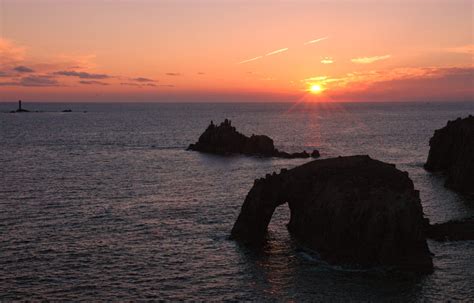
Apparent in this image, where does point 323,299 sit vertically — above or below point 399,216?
below

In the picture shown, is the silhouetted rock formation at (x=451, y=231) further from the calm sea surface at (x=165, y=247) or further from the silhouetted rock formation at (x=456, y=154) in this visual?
the silhouetted rock formation at (x=456, y=154)

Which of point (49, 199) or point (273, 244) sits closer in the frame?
point (273, 244)

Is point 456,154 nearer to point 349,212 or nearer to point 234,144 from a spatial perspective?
point 349,212

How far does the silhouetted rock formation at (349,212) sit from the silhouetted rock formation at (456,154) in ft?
101

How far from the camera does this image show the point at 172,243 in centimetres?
5122

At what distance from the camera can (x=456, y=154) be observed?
9188 cm

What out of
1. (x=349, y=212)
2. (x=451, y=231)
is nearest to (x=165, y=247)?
(x=349, y=212)

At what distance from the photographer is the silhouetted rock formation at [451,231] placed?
51516 mm

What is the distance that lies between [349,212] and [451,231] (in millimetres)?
14631

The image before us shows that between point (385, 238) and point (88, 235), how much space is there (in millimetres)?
30019

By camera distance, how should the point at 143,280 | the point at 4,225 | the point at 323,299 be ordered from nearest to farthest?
the point at 323,299
the point at 143,280
the point at 4,225

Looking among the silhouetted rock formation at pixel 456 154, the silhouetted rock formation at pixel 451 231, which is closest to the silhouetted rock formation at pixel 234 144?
the silhouetted rock formation at pixel 456 154

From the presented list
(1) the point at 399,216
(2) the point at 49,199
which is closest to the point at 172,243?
(1) the point at 399,216

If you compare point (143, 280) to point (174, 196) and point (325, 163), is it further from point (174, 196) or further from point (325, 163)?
point (174, 196)
